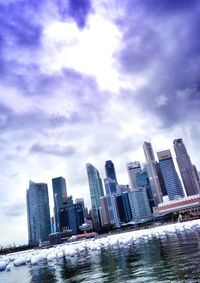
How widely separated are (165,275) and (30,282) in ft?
58.4

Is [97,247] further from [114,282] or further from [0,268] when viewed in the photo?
[114,282]

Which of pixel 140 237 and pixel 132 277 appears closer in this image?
pixel 132 277

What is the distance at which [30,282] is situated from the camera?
103ft

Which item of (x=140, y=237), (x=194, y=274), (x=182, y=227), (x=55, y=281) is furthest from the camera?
(x=182, y=227)

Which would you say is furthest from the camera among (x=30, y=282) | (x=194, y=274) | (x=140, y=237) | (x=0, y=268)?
(x=140, y=237)

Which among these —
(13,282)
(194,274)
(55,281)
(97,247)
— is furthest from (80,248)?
(194,274)

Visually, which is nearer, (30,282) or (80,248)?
(30,282)

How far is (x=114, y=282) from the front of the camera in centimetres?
2239

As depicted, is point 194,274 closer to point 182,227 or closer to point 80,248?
point 80,248

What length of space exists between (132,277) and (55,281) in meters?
9.97

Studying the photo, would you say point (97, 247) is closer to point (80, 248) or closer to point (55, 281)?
point (80, 248)

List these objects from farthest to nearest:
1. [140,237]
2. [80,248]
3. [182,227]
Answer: [182,227], [140,237], [80,248]

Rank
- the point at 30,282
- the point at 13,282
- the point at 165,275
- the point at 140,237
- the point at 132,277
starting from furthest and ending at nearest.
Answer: the point at 140,237, the point at 13,282, the point at 30,282, the point at 132,277, the point at 165,275

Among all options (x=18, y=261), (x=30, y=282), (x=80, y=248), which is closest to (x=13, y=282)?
(x=30, y=282)
